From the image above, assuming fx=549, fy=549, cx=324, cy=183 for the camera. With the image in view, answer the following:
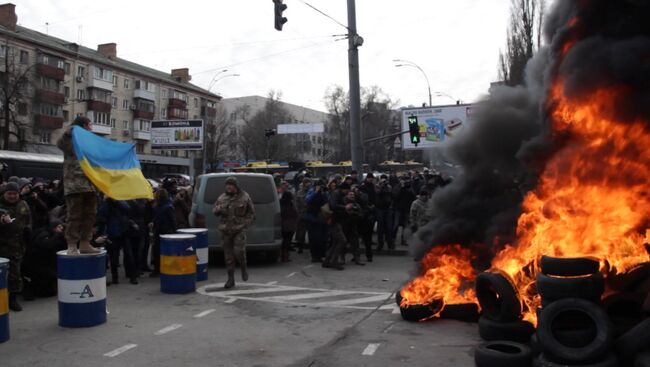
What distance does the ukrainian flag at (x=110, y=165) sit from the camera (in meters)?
6.93

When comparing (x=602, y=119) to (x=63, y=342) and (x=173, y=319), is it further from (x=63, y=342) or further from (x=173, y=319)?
(x=63, y=342)

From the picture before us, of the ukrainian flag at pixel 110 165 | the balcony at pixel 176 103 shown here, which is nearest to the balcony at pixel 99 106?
the balcony at pixel 176 103

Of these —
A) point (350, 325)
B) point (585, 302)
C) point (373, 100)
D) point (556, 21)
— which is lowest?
point (350, 325)

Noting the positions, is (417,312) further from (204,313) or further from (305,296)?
(204,313)

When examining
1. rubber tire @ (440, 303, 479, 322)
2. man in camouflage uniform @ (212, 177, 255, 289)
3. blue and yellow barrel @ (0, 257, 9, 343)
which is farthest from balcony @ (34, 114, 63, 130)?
rubber tire @ (440, 303, 479, 322)

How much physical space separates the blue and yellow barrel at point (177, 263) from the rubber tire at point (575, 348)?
5.80m

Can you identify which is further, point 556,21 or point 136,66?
point 136,66

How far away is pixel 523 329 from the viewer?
593 centimetres

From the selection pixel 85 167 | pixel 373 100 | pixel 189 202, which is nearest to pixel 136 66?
pixel 373 100

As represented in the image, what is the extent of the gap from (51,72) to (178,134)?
28922mm

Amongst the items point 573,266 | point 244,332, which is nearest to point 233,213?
point 244,332

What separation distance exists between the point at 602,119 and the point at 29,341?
279 inches

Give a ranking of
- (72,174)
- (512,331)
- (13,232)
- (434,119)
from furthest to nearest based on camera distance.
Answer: (434,119)
(13,232)
(72,174)
(512,331)

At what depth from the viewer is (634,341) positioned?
15.5 feet
